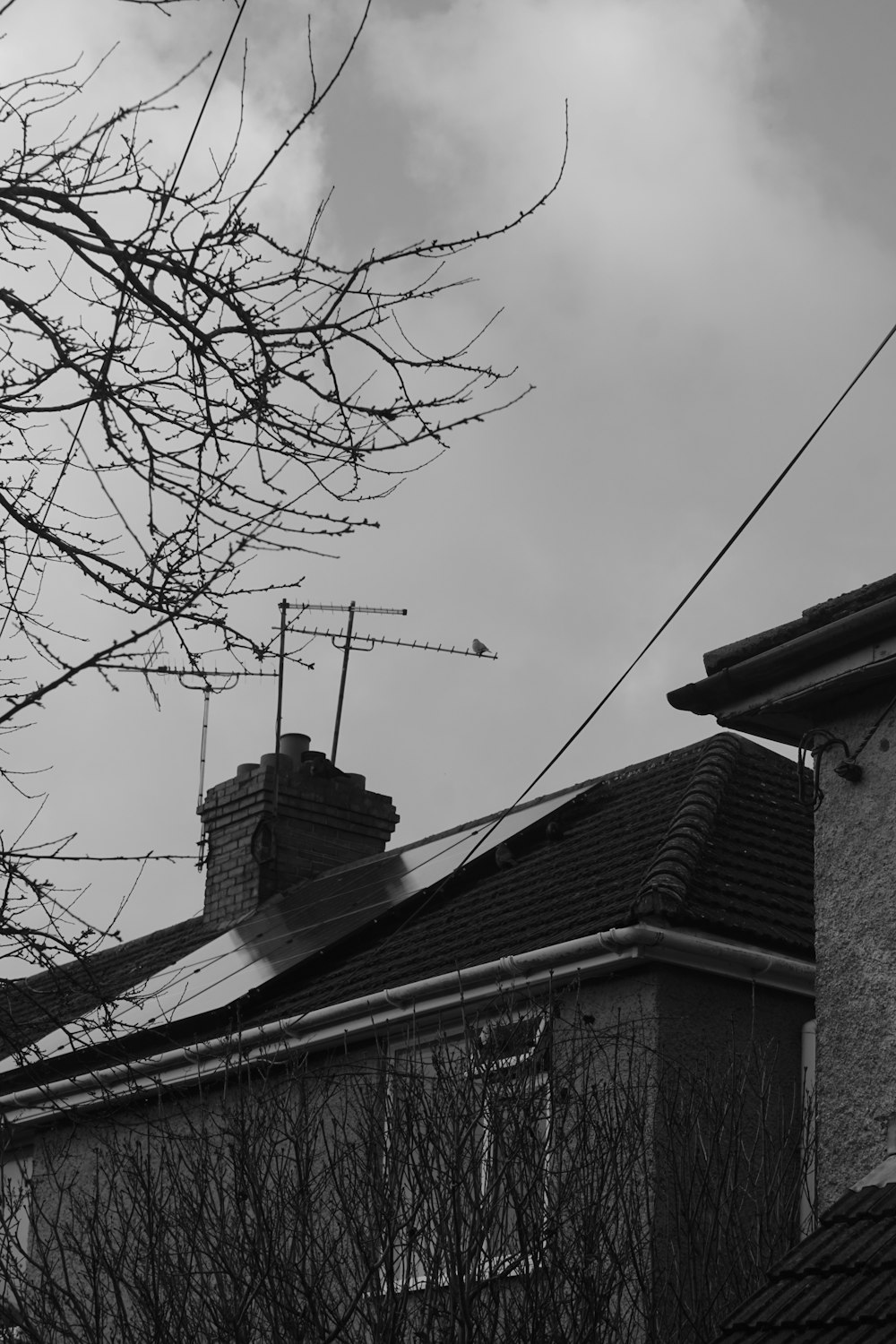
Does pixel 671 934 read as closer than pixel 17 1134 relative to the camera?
Yes

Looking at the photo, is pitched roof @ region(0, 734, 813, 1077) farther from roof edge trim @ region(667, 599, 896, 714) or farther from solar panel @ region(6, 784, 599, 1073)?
roof edge trim @ region(667, 599, 896, 714)

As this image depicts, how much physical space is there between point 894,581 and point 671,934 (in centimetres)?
248

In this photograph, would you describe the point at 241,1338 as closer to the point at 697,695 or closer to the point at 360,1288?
the point at 360,1288

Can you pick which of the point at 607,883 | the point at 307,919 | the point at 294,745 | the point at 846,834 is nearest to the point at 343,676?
the point at 294,745

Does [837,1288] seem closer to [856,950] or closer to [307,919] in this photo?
[856,950]

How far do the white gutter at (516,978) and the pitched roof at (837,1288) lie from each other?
2308 mm

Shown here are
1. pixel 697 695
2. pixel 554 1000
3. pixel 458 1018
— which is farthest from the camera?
pixel 458 1018

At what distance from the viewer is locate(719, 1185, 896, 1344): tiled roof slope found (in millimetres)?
5051

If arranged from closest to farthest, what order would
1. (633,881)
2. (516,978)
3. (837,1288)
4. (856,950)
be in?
1. (837,1288)
2. (856,950)
3. (516,978)
4. (633,881)

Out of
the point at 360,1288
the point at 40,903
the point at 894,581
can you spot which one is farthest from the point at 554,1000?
the point at 40,903

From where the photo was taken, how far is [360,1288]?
6234 mm

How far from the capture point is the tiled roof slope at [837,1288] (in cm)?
505

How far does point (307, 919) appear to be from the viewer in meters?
13.7

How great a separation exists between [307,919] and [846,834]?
24.5 ft
